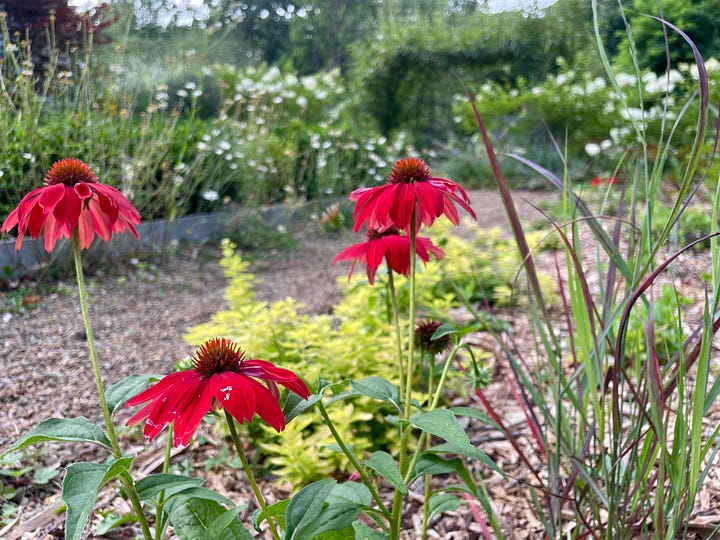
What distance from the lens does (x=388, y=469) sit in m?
0.74

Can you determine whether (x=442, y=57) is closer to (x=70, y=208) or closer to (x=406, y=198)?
(x=406, y=198)

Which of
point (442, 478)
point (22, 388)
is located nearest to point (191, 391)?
point (442, 478)

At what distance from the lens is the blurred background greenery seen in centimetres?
318

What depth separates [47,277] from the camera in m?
2.82

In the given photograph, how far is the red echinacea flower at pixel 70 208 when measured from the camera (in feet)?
2.51

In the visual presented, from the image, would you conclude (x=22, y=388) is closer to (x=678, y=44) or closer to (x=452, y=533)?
(x=452, y=533)

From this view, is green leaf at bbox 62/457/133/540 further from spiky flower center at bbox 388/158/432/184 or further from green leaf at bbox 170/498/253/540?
spiky flower center at bbox 388/158/432/184

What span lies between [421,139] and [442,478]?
8.81 meters

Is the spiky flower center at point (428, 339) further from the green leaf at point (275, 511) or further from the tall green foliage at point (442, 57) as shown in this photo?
the tall green foliage at point (442, 57)

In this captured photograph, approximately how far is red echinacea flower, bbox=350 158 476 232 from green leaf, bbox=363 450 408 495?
1.03 ft

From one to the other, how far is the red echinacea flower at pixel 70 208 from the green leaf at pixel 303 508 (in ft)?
1.46

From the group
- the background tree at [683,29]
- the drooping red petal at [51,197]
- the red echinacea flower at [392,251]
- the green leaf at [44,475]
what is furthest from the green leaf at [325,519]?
the background tree at [683,29]

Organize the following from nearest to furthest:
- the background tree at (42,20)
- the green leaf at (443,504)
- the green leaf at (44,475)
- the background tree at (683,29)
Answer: the green leaf at (443,504), the green leaf at (44,475), the background tree at (42,20), the background tree at (683,29)

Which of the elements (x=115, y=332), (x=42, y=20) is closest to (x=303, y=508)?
(x=115, y=332)
